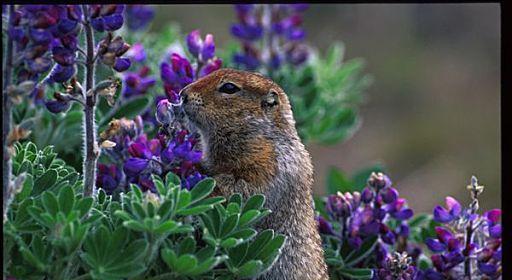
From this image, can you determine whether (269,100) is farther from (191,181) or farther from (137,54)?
(137,54)

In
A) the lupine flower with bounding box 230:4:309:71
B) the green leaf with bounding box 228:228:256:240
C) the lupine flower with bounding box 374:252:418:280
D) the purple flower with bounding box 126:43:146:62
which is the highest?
the lupine flower with bounding box 230:4:309:71

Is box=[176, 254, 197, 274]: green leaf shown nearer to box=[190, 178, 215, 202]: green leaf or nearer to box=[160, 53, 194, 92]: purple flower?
box=[190, 178, 215, 202]: green leaf

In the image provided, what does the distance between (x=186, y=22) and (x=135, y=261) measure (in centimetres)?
483

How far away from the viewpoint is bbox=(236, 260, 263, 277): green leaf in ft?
5.67

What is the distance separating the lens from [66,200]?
1.68 meters

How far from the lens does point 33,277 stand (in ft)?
5.63

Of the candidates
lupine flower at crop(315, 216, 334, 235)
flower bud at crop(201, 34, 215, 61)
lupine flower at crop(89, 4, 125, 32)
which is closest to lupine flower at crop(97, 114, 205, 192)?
lupine flower at crop(89, 4, 125, 32)

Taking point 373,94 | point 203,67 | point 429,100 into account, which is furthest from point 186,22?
point 203,67

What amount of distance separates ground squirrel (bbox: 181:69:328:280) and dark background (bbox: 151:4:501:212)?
3.01 meters

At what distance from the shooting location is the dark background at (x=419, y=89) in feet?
18.8

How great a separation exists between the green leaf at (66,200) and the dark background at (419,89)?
370cm

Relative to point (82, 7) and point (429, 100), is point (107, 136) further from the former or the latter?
point (429, 100)

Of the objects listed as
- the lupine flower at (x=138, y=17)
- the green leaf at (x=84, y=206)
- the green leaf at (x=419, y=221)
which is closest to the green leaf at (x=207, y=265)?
the green leaf at (x=84, y=206)

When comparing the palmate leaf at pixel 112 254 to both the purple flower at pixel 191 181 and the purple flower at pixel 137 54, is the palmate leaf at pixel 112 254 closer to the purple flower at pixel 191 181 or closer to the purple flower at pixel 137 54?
the purple flower at pixel 191 181
